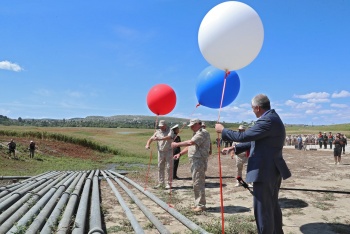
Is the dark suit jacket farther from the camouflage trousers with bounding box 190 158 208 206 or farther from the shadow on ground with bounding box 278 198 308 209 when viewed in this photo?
the shadow on ground with bounding box 278 198 308 209

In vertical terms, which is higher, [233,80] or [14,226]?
[233,80]

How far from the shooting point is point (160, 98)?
855 cm

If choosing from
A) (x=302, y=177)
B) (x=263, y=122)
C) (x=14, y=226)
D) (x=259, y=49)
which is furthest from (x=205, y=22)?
(x=302, y=177)

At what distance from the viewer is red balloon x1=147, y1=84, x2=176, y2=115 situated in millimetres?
8555

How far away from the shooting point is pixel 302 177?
12.6m

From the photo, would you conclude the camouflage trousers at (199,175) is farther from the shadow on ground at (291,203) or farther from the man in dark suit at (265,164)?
the man in dark suit at (265,164)

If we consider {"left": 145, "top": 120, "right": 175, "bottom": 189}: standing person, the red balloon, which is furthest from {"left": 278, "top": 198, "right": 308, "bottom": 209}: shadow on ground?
the red balloon

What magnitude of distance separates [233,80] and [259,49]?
1.24 m

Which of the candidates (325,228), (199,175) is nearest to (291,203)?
(325,228)

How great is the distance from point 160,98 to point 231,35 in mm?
3679

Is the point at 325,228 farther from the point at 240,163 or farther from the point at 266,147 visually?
the point at 240,163

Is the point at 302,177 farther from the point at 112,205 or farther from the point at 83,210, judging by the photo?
the point at 83,210

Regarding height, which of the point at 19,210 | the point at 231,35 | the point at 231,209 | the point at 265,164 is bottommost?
the point at 231,209

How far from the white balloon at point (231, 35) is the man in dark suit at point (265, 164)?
1.54 m
